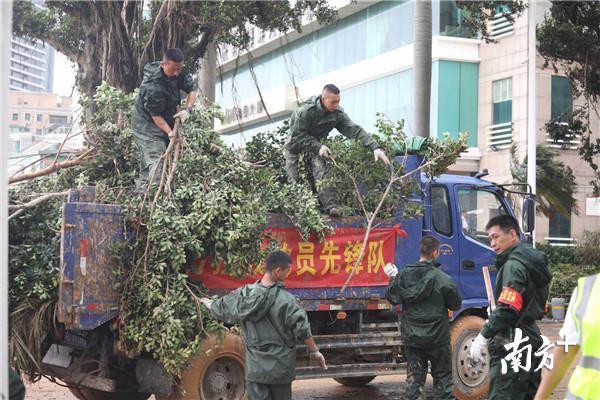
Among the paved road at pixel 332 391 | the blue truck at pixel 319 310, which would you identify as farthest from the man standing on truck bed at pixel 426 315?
the paved road at pixel 332 391

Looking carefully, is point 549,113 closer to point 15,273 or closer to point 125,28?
point 125,28

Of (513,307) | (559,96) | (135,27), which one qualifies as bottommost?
(513,307)

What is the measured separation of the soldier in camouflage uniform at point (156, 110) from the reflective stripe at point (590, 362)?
216 inches

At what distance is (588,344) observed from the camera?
322 centimetres

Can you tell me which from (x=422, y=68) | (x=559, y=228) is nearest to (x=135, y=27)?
(x=422, y=68)

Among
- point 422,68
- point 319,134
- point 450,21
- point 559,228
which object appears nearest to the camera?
point 319,134

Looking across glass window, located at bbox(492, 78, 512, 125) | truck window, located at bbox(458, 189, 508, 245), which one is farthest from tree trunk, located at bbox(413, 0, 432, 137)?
glass window, located at bbox(492, 78, 512, 125)

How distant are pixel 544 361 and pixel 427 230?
12.6 ft

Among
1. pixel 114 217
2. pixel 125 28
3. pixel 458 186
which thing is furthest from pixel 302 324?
pixel 125 28

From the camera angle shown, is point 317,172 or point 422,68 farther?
point 422,68

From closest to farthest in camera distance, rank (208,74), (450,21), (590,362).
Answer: (590,362) < (208,74) < (450,21)

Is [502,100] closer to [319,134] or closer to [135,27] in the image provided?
[135,27]

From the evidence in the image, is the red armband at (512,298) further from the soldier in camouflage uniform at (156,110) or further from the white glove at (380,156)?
the soldier in camouflage uniform at (156,110)

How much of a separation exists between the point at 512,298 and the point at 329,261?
2.85 m
